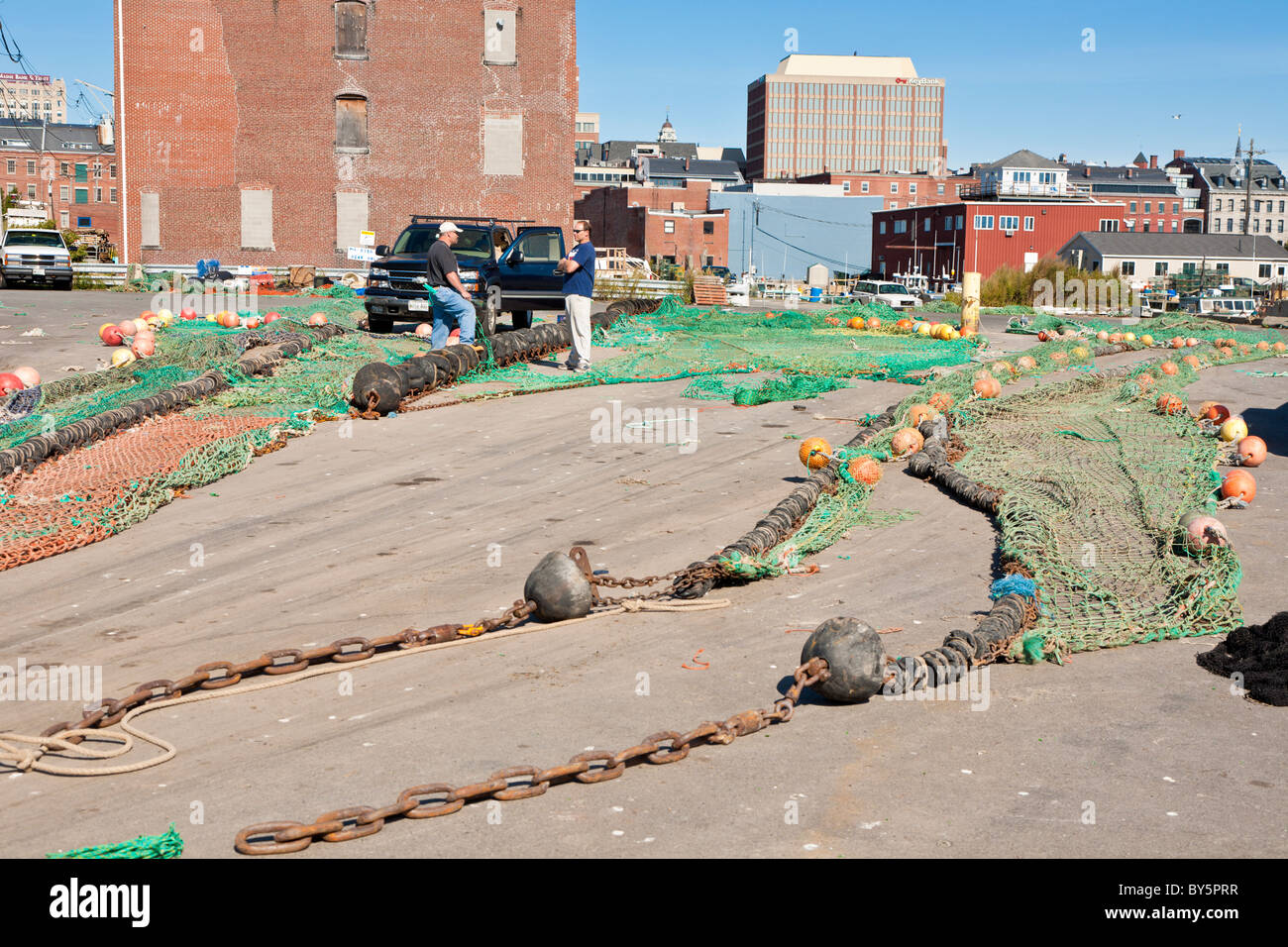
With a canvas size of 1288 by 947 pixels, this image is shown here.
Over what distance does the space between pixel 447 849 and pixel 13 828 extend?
1.81 meters

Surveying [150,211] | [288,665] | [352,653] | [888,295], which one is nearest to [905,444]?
[352,653]

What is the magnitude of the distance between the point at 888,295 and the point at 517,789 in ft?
182

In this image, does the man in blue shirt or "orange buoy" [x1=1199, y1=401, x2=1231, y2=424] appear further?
the man in blue shirt

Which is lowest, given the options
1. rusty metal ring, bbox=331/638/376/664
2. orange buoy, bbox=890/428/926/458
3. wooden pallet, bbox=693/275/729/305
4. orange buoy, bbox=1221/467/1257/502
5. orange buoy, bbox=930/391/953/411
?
rusty metal ring, bbox=331/638/376/664

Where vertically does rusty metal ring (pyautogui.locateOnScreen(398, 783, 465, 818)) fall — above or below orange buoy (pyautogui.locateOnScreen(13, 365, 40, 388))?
below

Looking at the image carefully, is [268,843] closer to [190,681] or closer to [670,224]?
[190,681]

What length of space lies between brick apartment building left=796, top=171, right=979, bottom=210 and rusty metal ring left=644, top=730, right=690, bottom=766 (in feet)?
488

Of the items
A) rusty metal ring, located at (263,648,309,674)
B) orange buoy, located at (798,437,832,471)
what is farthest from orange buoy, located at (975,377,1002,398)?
rusty metal ring, located at (263,648,309,674)

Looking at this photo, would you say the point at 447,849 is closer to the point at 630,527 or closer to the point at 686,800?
the point at 686,800

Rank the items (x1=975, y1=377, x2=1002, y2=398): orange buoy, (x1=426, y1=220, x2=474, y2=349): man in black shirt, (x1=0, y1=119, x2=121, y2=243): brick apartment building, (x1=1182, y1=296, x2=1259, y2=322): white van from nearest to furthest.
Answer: (x1=975, y1=377, x2=1002, y2=398): orange buoy, (x1=426, y1=220, x2=474, y2=349): man in black shirt, (x1=1182, y1=296, x2=1259, y2=322): white van, (x1=0, y1=119, x2=121, y2=243): brick apartment building

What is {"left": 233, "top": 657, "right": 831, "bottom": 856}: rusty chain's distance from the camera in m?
4.38

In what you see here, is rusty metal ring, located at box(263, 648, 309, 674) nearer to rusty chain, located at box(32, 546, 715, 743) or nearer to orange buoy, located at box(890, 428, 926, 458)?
rusty chain, located at box(32, 546, 715, 743)

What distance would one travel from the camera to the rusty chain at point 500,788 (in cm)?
438

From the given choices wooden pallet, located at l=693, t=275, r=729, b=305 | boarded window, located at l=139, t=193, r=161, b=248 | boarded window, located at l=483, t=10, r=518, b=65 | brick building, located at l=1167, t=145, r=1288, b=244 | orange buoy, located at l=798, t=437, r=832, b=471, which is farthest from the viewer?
brick building, located at l=1167, t=145, r=1288, b=244
